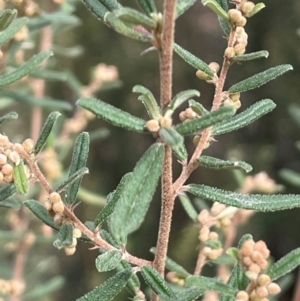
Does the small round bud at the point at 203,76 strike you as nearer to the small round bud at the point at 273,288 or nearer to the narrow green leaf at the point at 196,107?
the narrow green leaf at the point at 196,107

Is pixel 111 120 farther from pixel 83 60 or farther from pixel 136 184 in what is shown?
pixel 83 60

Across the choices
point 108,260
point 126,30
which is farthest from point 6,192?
point 126,30

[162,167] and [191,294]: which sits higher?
[162,167]

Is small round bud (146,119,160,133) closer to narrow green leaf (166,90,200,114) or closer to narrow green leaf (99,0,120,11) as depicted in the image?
narrow green leaf (166,90,200,114)

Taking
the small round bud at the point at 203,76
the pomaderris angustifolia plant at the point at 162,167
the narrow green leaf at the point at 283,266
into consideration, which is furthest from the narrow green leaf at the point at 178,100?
the narrow green leaf at the point at 283,266

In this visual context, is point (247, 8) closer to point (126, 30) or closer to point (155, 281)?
point (126, 30)

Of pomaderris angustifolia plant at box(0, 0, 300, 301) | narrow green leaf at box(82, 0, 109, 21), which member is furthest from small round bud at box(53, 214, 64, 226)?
narrow green leaf at box(82, 0, 109, 21)

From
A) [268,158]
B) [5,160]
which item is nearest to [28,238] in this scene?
[5,160]
